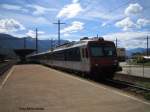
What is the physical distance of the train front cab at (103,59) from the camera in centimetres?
2341

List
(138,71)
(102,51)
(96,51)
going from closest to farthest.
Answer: (96,51) → (102,51) → (138,71)

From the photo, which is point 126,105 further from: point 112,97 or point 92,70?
point 92,70

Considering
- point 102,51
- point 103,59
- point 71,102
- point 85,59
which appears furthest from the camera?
point 85,59

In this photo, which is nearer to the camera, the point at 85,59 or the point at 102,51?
the point at 102,51

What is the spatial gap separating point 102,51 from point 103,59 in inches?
29.6

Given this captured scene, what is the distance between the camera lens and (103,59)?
24.0m

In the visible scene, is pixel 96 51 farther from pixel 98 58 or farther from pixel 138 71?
pixel 138 71

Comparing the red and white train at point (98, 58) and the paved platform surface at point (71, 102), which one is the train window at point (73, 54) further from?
the paved platform surface at point (71, 102)

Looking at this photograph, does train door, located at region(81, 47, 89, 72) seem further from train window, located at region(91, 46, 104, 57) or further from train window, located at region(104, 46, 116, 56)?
train window, located at region(104, 46, 116, 56)

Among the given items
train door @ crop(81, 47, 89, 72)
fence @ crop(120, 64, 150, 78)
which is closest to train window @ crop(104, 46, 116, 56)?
train door @ crop(81, 47, 89, 72)

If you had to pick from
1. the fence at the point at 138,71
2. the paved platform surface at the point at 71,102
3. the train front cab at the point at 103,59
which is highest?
the train front cab at the point at 103,59

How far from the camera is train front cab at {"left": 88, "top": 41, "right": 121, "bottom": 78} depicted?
76.8 feet

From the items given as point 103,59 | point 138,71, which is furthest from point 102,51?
point 138,71

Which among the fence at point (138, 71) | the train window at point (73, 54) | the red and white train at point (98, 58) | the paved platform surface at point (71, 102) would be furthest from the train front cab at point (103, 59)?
the paved platform surface at point (71, 102)
